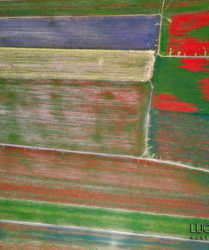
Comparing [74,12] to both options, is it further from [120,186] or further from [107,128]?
[120,186]

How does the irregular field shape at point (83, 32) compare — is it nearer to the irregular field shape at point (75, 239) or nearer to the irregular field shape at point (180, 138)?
the irregular field shape at point (180, 138)

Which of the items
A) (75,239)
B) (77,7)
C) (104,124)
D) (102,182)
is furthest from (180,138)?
(77,7)

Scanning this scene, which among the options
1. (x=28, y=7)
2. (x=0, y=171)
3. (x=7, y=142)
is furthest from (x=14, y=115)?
(x=28, y=7)

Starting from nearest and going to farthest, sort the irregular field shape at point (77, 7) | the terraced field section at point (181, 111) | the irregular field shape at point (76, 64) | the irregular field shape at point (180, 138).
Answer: the irregular field shape at point (77, 7), the terraced field section at point (181, 111), the irregular field shape at point (76, 64), the irregular field shape at point (180, 138)

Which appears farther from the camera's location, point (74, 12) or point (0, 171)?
point (0, 171)

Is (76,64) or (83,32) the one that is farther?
(76,64)

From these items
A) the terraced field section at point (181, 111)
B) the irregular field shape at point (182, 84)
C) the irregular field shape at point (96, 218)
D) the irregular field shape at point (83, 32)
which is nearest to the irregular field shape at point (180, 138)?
the terraced field section at point (181, 111)

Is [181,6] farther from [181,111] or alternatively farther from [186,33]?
[181,111]
